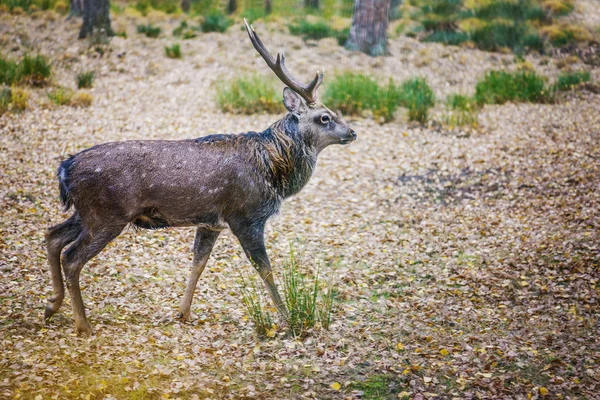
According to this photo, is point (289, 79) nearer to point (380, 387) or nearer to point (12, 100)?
point (380, 387)

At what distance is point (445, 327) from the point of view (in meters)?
5.55

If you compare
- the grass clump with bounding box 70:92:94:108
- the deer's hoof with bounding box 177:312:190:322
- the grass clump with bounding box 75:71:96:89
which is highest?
the grass clump with bounding box 75:71:96:89

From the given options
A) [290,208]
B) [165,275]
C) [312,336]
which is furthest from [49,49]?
[312,336]

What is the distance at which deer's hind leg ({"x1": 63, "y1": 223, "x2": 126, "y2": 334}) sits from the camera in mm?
4840

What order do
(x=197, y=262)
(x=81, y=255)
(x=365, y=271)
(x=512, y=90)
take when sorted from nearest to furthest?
(x=81, y=255), (x=197, y=262), (x=365, y=271), (x=512, y=90)

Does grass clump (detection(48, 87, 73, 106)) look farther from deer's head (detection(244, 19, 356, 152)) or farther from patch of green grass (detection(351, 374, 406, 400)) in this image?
patch of green grass (detection(351, 374, 406, 400))

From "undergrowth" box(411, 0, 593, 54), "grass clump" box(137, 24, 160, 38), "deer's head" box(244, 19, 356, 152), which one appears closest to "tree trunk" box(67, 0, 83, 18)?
"grass clump" box(137, 24, 160, 38)

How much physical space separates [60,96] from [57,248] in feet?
22.7

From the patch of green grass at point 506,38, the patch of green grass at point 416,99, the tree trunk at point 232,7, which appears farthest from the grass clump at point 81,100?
the tree trunk at point 232,7

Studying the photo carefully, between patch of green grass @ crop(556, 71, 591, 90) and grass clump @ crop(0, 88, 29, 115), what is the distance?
32.8 ft

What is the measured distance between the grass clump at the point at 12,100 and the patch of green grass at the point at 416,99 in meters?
6.70

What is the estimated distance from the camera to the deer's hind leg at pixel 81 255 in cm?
484

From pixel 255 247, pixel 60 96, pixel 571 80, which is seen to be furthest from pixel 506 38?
pixel 255 247

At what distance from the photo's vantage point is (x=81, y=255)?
15.9 feet
